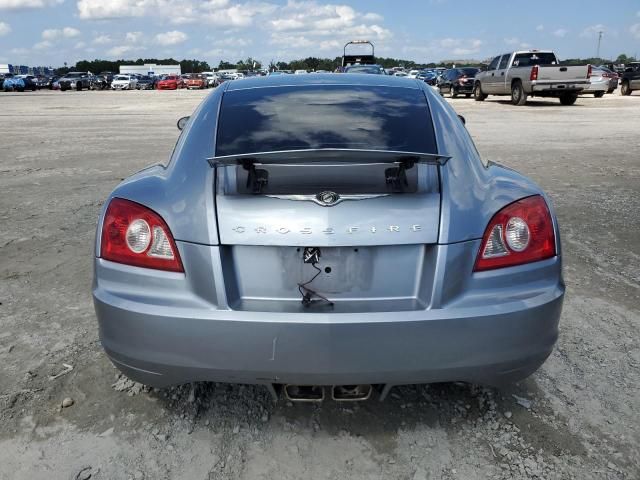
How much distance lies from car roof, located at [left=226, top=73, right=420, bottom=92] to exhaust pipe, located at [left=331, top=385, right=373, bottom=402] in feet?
6.09

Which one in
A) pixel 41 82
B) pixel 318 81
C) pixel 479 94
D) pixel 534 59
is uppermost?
pixel 534 59

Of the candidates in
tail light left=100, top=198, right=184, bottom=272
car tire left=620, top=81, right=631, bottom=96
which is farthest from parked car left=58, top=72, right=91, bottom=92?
tail light left=100, top=198, right=184, bottom=272

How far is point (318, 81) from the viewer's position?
3.60m

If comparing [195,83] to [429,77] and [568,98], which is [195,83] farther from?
[568,98]

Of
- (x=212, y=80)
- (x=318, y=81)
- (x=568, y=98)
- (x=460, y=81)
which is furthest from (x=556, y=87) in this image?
(x=212, y=80)

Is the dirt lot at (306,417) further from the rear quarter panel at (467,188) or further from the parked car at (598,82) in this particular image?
the parked car at (598,82)

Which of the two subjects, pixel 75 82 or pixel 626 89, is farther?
pixel 75 82

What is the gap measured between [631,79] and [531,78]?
442 inches

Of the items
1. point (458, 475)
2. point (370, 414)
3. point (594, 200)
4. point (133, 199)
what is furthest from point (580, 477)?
point (594, 200)

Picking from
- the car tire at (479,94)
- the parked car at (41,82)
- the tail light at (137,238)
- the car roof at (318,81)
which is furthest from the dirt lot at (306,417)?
the parked car at (41,82)

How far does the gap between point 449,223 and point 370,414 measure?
1047 millimetres

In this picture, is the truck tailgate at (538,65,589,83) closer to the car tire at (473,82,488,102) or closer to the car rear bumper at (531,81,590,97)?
the car rear bumper at (531,81,590,97)

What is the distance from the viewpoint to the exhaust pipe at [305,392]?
2.48 metres

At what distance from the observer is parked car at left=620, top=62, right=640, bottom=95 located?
1195 inches
